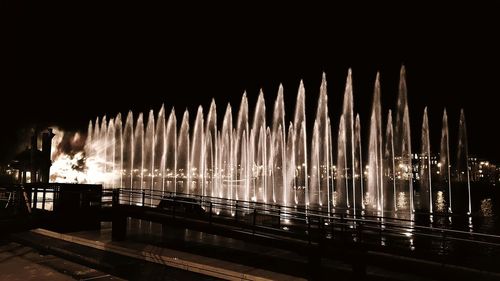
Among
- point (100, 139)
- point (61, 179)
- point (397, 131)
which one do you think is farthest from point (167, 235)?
point (100, 139)

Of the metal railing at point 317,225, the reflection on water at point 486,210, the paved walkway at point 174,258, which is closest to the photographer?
the paved walkway at point 174,258

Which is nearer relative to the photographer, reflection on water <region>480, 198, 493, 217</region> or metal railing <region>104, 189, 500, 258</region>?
metal railing <region>104, 189, 500, 258</region>

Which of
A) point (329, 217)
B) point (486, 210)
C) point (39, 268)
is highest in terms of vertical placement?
point (329, 217)

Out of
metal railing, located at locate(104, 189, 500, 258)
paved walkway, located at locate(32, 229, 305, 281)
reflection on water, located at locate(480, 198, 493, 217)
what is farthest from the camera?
reflection on water, located at locate(480, 198, 493, 217)

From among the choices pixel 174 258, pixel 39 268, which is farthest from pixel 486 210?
pixel 39 268

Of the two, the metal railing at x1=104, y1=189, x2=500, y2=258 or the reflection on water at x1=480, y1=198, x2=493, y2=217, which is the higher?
the metal railing at x1=104, y1=189, x2=500, y2=258

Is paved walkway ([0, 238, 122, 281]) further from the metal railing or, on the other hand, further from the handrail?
the handrail

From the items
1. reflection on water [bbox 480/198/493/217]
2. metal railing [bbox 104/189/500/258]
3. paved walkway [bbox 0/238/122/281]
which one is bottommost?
reflection on water [bbox 480/198/493/217]

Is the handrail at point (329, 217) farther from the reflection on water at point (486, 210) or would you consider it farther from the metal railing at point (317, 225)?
the reflection on water at point (486, 210)

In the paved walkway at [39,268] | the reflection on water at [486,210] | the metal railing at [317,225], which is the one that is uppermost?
the metal railing at [317,225]

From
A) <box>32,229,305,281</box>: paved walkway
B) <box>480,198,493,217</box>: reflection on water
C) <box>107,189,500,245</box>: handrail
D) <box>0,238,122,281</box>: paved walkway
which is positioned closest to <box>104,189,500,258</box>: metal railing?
<box>107,189,500,245</box>: handrail

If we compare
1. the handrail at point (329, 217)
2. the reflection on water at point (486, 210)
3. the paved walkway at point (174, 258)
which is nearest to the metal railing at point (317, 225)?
the handrail at point (329, 217)

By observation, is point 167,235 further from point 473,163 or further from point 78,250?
point 473,163

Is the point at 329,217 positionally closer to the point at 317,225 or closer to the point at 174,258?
the point at 317,225
